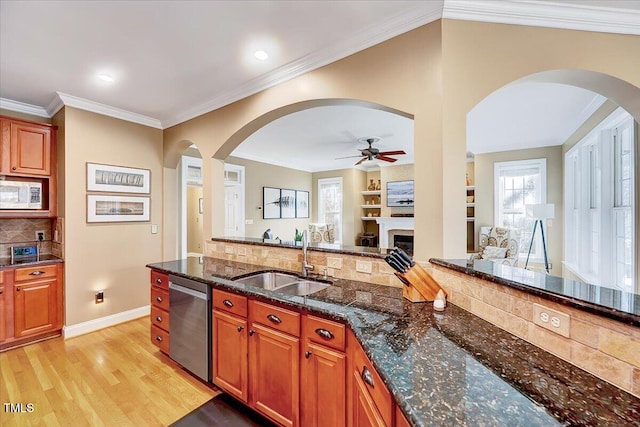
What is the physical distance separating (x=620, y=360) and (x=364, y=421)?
3.13 ft

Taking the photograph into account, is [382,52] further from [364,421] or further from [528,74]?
[364,421]

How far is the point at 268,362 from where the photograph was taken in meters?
1.87

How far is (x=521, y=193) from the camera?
18.2 feet

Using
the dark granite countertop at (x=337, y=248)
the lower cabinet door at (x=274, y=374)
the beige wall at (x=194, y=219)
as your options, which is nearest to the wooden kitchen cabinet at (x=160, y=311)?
the dark granite countertop at (x=337, y=248)

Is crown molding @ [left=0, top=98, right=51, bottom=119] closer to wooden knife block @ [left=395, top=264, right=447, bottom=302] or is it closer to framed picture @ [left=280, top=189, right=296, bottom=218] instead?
framed picture @ [left=280, top=189, right=296, bottom=218]

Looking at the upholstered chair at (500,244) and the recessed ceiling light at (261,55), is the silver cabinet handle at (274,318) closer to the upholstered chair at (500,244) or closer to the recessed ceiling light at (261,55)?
the recessed ceiling light at (261,55)

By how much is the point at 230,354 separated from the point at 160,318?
110cm

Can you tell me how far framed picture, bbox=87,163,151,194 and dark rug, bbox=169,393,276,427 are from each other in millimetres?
2882

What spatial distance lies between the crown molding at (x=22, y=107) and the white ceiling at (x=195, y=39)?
0.01m

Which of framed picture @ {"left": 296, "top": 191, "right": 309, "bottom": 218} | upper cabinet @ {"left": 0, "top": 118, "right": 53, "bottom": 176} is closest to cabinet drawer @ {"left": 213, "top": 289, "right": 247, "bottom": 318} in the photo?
upper cabinet @ {"left": 0, "top": 118, "right": 53, "bottom": 176}

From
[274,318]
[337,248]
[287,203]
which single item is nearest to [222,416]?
[274,318]

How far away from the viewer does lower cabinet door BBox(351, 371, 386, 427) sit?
43.2 inches

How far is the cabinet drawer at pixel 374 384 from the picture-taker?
3.24ft

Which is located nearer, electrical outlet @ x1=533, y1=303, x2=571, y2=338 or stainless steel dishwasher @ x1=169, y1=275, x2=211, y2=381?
electrical outlet @ x1=533, y1=303, x2=571, y2=338
